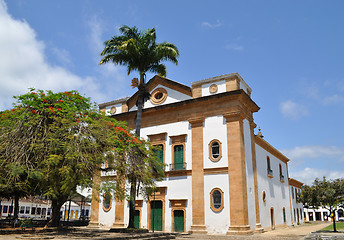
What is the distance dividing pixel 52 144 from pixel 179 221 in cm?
1062

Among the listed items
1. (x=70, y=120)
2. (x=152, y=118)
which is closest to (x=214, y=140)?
(x=152, y=118)

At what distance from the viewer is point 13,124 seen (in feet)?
51.2

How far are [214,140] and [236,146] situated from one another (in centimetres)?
166

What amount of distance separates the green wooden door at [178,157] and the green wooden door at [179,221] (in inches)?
122

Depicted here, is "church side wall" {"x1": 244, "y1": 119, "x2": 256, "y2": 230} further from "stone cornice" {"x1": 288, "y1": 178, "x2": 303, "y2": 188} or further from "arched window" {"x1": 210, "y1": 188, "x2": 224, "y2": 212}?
"stone cornice" {"x1": 288, "y1": 178, "x2": 303, "y2": 188}

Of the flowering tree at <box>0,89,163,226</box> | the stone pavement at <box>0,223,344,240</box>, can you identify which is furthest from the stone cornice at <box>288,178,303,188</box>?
the flowering tree at <box>0,89,163,226</box>

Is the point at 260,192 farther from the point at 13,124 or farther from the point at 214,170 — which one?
the point at 13,124

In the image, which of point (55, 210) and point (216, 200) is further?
point (216, 200)

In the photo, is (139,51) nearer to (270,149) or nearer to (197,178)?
(197,178)

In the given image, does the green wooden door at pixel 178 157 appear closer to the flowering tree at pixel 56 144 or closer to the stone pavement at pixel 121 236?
the stone pavement at pixel 121 236

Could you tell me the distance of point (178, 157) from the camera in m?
22.1

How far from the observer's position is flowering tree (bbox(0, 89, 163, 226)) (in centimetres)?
1378

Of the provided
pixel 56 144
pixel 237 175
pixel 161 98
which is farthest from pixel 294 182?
pixel 56 144

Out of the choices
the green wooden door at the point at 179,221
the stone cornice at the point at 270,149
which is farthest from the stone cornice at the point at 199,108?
the green wooden door at the point at 179,221
